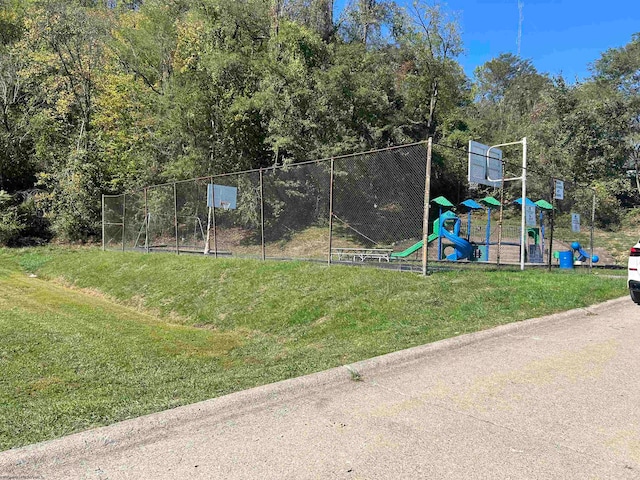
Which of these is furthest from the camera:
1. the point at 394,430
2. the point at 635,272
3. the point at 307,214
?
the point at 307,214

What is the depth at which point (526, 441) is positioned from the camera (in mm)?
3186

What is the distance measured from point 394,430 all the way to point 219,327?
21.4ft

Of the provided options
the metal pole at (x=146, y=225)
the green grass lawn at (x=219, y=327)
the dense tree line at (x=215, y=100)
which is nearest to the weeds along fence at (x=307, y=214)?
the metal pole at (x=146, y=225)

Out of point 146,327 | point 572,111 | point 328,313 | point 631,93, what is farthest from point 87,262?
point 631,93

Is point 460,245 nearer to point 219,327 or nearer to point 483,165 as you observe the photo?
point 483,165

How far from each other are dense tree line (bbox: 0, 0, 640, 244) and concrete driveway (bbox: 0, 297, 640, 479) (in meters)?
18.7

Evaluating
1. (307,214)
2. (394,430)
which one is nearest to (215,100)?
(307,214)

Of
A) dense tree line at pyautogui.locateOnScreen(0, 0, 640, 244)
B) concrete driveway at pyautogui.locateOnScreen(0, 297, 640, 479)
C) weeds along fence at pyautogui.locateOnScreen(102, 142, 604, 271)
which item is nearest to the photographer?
concrete driveway at pyautogui.locateOnScreen(0, 297, 640, 479)

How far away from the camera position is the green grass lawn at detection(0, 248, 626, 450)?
4488mm

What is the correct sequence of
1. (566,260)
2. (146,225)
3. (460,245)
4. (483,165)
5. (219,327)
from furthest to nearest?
(146,225), (566,260), (460,245), (483,165), (219,327)

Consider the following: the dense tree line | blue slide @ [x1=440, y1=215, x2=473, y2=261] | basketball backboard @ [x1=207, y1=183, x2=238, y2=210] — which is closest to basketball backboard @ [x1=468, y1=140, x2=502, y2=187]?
blue slide @ [x1=440, y1=215, x2=473, y2=261]

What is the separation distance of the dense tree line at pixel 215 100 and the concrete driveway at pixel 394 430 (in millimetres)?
18663

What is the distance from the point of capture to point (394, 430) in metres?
3.36

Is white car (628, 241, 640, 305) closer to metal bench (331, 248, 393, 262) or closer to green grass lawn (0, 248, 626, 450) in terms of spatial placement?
green grass lawn (0, 248, 626, 450)
